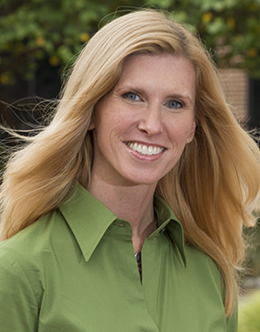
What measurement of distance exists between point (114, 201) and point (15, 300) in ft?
1.77

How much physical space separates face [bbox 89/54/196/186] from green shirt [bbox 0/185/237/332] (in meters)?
0.16

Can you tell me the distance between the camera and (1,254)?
1828mm

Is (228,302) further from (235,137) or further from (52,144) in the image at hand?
(52,144)

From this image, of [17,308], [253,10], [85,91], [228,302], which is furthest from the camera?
[253,10]

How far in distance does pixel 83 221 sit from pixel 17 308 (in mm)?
396

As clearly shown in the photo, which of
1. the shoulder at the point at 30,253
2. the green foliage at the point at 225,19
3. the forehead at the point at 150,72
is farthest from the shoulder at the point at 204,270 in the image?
the green foliage at the point at 225,19

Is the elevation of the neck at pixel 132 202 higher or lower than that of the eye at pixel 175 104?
lower

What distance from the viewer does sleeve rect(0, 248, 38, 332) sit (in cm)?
178

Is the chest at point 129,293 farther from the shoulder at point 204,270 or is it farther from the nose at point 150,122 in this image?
the nose at point 150,122

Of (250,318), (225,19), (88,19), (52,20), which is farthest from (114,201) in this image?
(225,19)

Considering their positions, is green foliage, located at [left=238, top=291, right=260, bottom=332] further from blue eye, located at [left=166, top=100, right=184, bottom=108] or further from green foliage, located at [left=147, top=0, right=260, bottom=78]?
green foliage, located at [left=147, top=0, right=260, bottom=78]

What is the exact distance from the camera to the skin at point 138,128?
2.00m

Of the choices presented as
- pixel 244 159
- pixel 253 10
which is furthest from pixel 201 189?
pixel 253 10

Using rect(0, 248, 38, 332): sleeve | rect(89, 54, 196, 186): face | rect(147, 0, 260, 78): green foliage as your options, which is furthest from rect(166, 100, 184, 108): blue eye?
rect(147, 0, 260, 78): green foliage
